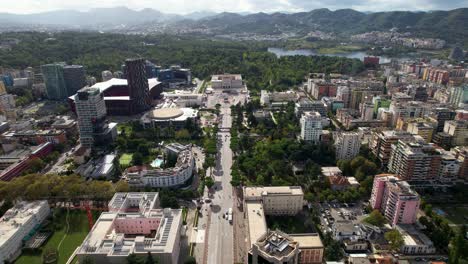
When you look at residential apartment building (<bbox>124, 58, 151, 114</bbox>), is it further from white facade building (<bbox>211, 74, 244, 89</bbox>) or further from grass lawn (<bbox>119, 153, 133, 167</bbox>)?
white facade building (<bbox>211, 74, 244, 89</bbox>)

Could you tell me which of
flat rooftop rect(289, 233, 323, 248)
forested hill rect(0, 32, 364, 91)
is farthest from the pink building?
forested hill rect(0, 32, 364, 91)

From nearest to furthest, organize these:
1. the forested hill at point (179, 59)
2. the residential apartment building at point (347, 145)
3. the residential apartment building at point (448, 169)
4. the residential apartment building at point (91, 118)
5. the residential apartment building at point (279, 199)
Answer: the residential apartment building at point (279, 199) → the residential apartment building at point (448, 169) → the residential apartment building at point (347, 145) → the residential apartment building at point (91, 118) → the forested hill at point (179, 59)

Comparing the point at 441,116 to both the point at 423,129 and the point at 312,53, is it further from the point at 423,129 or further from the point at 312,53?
the point at 312,53

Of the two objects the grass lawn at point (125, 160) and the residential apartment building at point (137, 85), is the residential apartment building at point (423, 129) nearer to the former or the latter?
the grass lawn at point (125, 160)

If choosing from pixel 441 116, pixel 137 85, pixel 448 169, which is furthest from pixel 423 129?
pixel 137 85

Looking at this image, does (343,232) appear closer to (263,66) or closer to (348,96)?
(348,96)

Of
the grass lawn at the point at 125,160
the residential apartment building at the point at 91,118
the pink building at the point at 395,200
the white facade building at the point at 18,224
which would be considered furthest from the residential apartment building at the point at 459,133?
the white facade building at the point at 18,224
